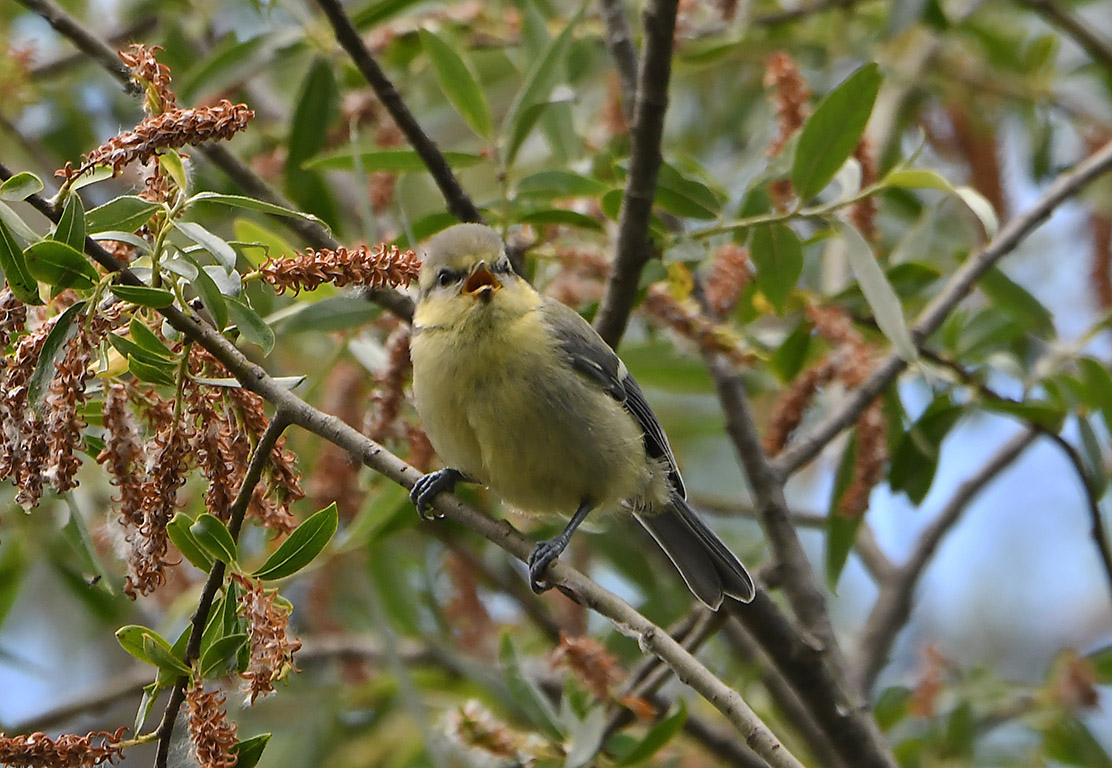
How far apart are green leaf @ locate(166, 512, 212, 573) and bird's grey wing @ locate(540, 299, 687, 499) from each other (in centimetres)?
136

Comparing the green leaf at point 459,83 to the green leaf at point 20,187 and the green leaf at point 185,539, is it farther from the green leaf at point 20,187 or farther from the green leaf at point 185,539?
the green leaf at point 185,539

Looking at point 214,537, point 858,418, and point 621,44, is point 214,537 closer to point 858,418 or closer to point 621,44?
point 858,418

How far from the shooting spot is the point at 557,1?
528cm

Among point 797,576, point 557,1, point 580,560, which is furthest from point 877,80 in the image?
point 557,1

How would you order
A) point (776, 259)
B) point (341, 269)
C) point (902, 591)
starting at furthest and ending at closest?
point (902, 591)
point (776, 259)
point (341, 269)

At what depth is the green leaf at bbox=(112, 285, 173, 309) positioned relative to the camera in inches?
65.6

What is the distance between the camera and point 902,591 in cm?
396

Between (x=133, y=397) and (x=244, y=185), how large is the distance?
125 centimetres

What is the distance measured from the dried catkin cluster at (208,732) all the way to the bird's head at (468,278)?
4.60 ft

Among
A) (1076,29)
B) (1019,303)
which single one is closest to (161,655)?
(1019,303)

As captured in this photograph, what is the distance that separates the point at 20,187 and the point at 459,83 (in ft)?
4.79

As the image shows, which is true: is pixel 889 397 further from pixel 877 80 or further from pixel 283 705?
pixel 283 705

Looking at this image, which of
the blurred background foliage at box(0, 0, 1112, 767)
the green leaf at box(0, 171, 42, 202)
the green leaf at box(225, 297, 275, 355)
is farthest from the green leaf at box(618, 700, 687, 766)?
the green leaf at box(0, 171, 42, 202)

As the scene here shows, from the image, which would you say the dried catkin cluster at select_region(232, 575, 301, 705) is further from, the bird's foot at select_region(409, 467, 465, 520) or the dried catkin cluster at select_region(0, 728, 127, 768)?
the bird's foot at select_region(409, 467, 465, 520)
